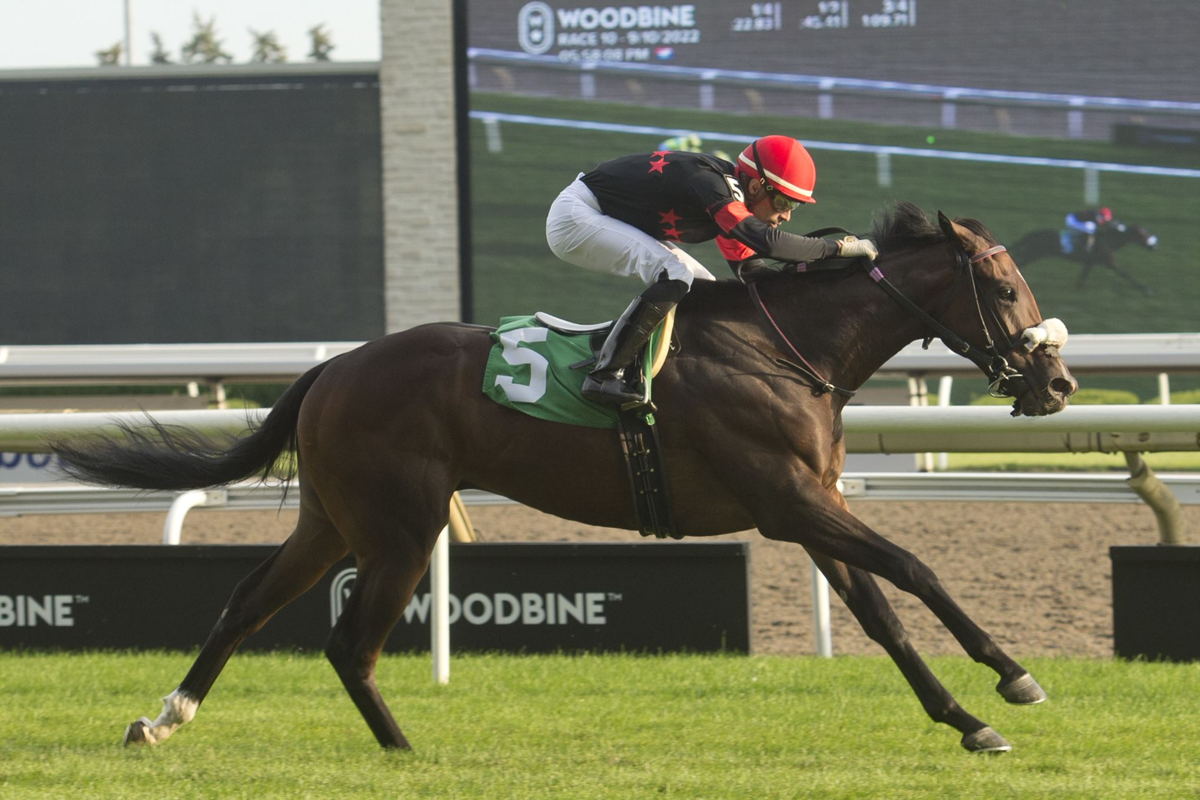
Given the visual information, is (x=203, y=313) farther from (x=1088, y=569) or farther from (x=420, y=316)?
(x=1088, y=569)

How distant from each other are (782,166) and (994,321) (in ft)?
2.26

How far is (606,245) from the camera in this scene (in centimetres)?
428

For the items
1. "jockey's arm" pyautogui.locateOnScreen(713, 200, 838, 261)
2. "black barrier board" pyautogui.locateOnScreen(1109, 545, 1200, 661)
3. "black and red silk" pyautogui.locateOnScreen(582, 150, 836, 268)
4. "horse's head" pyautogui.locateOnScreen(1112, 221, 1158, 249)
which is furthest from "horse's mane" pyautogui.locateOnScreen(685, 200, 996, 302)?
"horse's head" pyautogui.locateOnScreen(1112, 221, 1158, 249)

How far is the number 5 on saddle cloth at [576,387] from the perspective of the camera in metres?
4.08

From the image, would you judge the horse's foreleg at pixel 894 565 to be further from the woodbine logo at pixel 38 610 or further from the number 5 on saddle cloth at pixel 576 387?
the woodbine logo at pixel 38 610

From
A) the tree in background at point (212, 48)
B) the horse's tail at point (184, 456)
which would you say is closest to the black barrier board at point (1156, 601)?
the horse's tail at point (184, 456)

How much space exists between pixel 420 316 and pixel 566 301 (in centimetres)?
166

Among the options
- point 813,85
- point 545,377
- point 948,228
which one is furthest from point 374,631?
point 813,85

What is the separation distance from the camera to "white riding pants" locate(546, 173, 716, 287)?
13.7ft

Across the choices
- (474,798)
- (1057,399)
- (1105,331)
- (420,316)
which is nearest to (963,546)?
(1057,399)

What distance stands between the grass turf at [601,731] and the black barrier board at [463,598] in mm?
122

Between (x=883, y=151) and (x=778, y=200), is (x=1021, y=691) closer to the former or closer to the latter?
(x=778, y=200)

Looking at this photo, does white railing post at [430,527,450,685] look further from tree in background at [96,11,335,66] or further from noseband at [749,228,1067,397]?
tree in background at [96,11,335,66]

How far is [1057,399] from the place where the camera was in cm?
405
